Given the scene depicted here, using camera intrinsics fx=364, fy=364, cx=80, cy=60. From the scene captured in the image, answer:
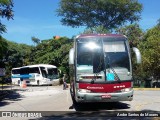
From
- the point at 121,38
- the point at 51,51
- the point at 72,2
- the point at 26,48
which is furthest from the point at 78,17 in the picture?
the point at 121,38

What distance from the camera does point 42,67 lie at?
47812 millimetres

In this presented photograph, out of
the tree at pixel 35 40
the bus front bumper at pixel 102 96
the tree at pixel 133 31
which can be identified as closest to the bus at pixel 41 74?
the tree at pixel 133 31

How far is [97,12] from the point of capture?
61.8m

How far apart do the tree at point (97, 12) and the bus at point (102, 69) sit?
1738 inches

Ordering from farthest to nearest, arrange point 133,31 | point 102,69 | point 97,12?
point 97,12 < point 133,31 < point 102,69

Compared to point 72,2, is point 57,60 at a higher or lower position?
lower

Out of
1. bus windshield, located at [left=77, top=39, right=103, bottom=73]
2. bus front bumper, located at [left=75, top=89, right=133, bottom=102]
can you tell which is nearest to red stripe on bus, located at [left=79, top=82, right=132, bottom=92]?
bus front bumper, located at [left=75, top=89, right=133, bottom=102]

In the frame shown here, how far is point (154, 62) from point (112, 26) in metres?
21.7

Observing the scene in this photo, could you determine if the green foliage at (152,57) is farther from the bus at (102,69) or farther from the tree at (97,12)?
the bus at (102,69)

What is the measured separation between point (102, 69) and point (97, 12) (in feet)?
153

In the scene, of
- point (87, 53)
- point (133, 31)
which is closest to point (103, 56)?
point (87, 53)

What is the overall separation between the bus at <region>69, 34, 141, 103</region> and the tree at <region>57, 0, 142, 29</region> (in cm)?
4414

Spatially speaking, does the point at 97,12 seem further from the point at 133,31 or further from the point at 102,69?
the point at 102,69

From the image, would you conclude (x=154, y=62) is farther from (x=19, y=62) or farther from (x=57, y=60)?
(x=19, y=62)
